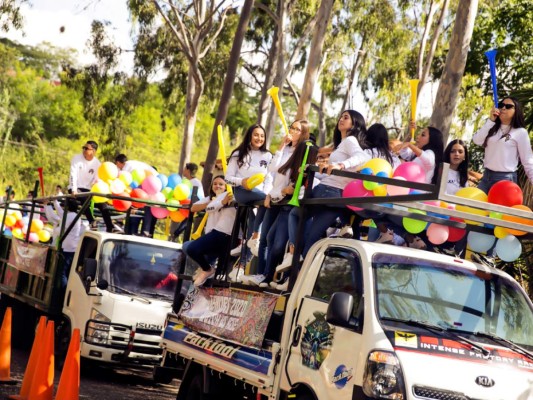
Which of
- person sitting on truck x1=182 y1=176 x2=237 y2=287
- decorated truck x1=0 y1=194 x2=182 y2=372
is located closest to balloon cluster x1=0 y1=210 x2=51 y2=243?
decorated truck x1=0 y1=194 x2=182 y2=372

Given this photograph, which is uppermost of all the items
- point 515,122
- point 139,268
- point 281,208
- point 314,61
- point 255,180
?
point 314,61

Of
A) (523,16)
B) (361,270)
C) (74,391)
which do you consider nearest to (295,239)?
(361,270)

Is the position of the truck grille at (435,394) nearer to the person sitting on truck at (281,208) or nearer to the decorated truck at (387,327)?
the decorated truck at (387,327)

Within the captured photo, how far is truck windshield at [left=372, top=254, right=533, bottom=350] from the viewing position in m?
6.72

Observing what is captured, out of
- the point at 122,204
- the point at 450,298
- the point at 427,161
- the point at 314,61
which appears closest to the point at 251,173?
the point at 427,161

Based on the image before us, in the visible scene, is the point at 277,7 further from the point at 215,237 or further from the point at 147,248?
the point at 215,237

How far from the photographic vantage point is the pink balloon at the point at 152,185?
43.5ft

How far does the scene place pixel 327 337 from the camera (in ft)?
22.5

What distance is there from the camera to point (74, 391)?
9.20 metres

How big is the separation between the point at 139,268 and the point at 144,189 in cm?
108

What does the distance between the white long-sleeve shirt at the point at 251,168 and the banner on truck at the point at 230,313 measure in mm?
1034

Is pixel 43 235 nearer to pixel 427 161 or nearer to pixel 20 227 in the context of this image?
pixel 20 227

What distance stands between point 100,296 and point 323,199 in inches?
225

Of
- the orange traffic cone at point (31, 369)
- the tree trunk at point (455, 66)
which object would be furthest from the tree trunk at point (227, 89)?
the orange traffic cone at point (31, 369)
